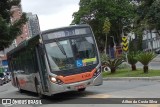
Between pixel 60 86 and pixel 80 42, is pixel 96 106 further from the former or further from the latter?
pixel 80 42

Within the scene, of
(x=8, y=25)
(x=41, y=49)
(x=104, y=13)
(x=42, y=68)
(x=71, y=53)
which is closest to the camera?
(x=71, y=53)

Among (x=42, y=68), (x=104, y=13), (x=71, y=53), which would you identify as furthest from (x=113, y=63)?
(x=104, y=13)

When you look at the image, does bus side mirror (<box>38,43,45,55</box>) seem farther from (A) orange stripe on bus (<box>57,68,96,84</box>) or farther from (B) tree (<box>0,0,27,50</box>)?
(B) tree (<box>0,0,27,50</box>)

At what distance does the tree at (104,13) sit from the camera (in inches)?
3541

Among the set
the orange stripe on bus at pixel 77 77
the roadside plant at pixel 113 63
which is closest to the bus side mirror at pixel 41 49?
the orange stripe on bus at pixel 77 77

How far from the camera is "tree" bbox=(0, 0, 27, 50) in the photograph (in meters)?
39.1

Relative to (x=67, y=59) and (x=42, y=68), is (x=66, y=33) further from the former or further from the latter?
(x=42, y=68)

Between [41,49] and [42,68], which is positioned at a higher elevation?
[41,49]

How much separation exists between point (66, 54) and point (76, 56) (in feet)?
1.35

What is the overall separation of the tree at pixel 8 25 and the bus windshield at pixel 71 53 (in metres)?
20.8

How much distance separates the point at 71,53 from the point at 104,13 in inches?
2889

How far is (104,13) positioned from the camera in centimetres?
9075

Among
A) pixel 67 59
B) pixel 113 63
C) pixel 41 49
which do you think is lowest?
pixel 113 63

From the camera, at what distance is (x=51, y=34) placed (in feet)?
60.3
